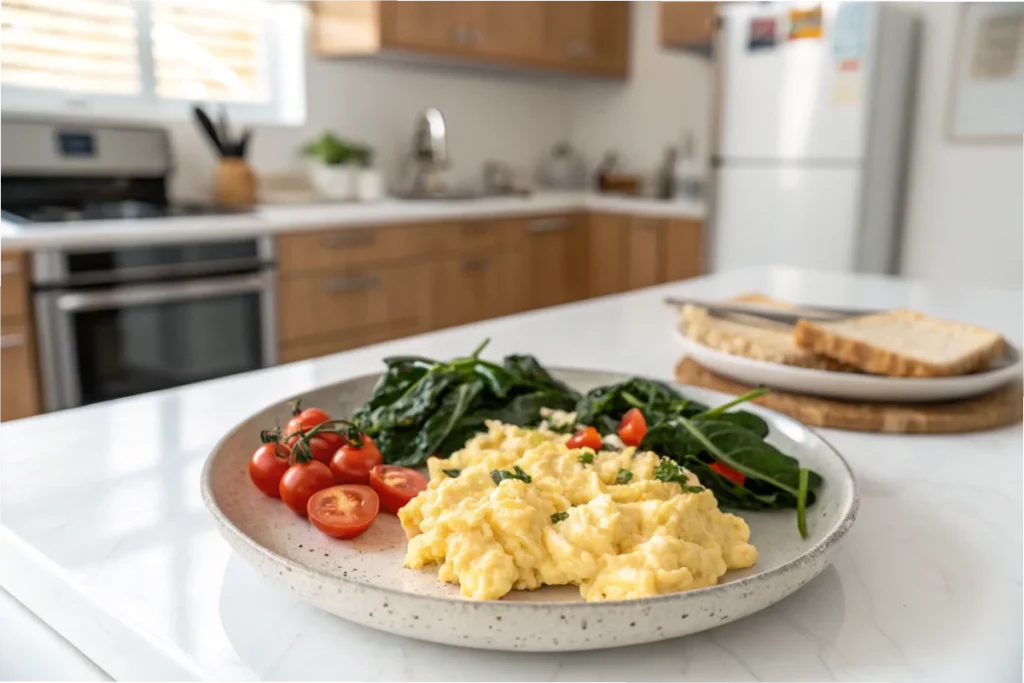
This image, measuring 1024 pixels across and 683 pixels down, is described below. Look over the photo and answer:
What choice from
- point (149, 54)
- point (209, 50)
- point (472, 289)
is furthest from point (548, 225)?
point (149, 54)

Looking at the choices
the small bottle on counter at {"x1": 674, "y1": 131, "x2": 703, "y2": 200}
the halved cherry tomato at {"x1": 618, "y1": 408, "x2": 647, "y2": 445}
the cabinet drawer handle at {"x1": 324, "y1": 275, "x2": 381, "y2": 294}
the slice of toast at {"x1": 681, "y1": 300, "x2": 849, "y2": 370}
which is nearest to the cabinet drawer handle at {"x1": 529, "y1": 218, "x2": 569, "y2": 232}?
the small bottle on counter at {"x1": 674, "y1": 131, "x2": 703, "y2": 200}

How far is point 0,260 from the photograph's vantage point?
2.35 m

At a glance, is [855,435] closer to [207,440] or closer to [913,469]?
[913,469]

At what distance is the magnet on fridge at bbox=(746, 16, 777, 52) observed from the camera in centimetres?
357

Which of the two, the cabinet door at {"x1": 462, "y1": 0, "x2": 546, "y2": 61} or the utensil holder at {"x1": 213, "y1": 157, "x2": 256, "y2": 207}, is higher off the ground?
the cabinet door at {"x1": 462, "y1": 0, "x2": 546, "y2": 61}

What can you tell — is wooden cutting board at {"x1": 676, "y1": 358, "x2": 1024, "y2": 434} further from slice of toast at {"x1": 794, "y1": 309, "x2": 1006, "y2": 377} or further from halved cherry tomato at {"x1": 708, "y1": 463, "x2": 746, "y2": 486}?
halved cherry tomato at {"x1": 708, "y1": 463, "x2": 746, "y2": 486}

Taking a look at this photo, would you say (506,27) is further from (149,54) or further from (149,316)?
(149,316)

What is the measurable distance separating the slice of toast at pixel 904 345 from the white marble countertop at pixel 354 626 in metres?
0.09

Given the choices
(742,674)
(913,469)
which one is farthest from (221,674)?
(913,469)

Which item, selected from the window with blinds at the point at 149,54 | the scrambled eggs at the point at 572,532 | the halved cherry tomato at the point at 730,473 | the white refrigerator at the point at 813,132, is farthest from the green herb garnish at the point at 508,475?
the white refrigerator at the point at 813,132

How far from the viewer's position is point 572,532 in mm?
610

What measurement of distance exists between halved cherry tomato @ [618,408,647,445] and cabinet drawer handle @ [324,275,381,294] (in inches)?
95.1

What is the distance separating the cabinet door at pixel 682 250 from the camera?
3.98m

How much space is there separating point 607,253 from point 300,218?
5.83 ft
